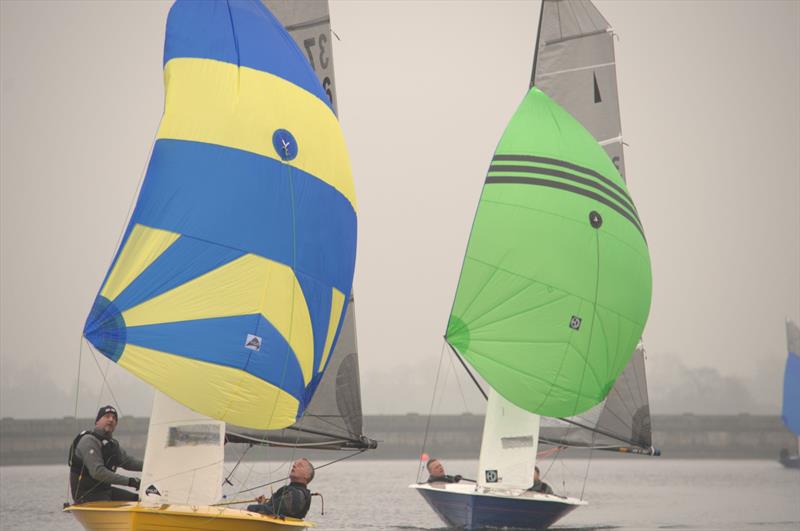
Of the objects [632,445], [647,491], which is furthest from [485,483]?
[647,491]

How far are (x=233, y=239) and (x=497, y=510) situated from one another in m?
9.99

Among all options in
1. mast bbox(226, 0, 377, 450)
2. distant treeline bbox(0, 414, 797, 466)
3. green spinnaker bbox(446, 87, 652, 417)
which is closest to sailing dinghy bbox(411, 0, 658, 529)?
→ green spinnaker bbox(446, 87, 652, 417)

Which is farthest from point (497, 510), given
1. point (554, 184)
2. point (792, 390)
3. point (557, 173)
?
point (792, 390)

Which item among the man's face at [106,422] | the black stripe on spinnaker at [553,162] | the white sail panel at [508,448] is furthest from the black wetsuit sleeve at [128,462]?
the black stripe on spinnaker at [553,162]

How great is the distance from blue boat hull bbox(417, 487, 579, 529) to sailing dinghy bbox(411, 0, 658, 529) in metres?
0.03

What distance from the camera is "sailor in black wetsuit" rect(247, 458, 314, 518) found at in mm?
15141

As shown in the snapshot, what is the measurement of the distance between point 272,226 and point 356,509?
63.4 ft

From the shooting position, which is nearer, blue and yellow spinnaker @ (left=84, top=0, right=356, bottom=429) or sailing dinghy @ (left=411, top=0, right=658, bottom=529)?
blue and yellow spinnaker @ (left=84, top=0, right=356, bottom=429)

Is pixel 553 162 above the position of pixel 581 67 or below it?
below

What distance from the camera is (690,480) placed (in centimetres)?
5350

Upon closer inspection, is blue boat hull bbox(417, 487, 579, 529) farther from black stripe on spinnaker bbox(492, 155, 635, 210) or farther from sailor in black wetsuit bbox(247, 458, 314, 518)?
sailor in black wetsuit bbox(247, 458, 314, 518)

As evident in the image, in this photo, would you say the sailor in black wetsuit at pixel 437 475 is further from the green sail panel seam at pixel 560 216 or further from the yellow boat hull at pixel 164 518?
the yellow boat hull at pixel 164 518

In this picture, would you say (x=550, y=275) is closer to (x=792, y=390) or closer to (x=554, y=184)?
(x=554, y=184)

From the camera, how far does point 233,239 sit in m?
14.2
